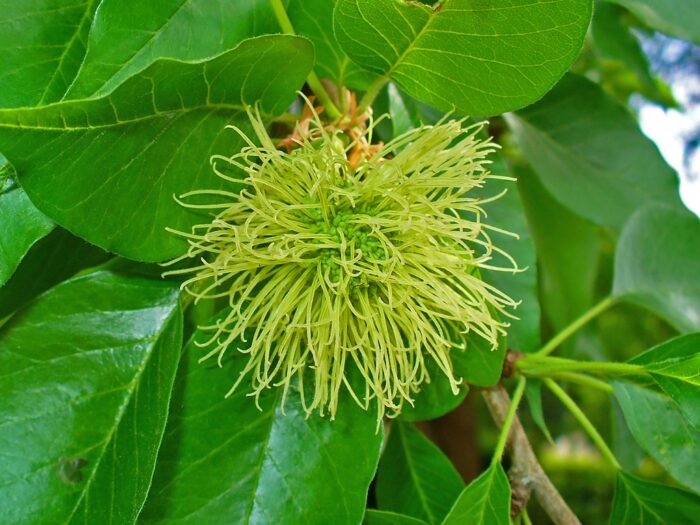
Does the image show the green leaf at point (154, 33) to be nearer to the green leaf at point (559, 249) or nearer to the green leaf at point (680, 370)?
the green leaf at point (680, 370)

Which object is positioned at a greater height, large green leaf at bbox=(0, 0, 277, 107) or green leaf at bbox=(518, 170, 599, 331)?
large green leaf at bbox=(0, 0, 277, 107)

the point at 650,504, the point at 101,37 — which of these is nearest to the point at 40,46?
the point at 101,37

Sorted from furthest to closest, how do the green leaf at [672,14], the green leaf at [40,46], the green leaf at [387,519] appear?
Answer: the green leaf at [672,14], the green leaf at [387,519], the green leaf at [40,46]

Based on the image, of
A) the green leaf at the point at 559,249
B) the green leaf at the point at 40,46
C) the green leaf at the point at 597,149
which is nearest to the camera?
the green leaf at the point at 40,46

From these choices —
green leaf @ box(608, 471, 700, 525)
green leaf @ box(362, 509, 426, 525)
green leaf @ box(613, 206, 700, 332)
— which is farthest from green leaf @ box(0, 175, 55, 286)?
green leaf @ box(613, 206, 700, 332)

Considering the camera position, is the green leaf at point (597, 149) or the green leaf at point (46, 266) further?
the green leaf at point (597, 149)

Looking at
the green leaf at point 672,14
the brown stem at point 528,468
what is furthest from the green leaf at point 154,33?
the green leaf at point 672,14

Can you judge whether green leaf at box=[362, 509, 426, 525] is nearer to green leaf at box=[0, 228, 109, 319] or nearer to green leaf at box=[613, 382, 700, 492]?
green leaf at box=[613, 382, 700, 492]
